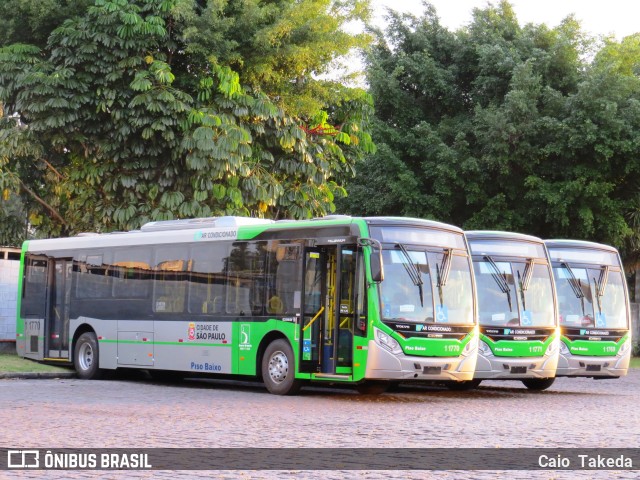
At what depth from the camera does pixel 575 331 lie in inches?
934

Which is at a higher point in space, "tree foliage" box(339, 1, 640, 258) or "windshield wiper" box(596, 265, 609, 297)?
"tree foliage" box(339, 1, 640, 258)

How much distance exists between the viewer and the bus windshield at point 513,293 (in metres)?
22.1

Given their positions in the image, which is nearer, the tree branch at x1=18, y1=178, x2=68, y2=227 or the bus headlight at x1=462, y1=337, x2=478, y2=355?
the bus headlight at x1=462, y1=337, x2=478, y2=355

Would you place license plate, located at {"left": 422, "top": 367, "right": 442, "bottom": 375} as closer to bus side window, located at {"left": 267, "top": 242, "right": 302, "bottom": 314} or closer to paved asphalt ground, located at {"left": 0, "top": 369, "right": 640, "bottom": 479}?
paved asphalt ground, located at {"left": 0, "top": 369, "right": 640, "bottom": 479}

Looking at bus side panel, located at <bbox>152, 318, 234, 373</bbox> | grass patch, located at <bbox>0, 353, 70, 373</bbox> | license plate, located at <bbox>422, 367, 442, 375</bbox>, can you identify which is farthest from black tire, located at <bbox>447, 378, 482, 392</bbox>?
grass patch, located at <bbox>0, 353, 70, 373</bbox>

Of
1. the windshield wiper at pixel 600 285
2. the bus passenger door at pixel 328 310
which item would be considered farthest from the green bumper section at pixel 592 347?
the bus passenger door at pixel 328 310

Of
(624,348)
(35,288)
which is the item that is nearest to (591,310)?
(624,348)

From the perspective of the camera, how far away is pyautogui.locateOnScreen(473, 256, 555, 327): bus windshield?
22.1 metres

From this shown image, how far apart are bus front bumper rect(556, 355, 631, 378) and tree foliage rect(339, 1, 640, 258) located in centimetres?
1358

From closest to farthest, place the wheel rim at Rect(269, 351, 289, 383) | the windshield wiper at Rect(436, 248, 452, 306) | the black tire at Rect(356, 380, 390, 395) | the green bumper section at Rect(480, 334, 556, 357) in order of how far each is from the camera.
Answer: the windshield wiper at Rect(436, 248, 452, 306) < the wheel rim at Rect(269, 351, 289, 383) < the black tire at Rect(356, 380, 390, 395) < the green bumper section at Rect(480, 334, 556, 357)

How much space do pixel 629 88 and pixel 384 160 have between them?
27.0 feet

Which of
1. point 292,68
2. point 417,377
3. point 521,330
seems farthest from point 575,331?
point 292,68

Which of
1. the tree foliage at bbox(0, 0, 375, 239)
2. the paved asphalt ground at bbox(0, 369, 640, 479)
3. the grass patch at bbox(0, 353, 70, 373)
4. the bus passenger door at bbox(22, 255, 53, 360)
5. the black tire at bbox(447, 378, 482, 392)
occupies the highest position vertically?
the tree foliage at bbox(0, 0, 375, 239)

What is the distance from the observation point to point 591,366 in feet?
77.3
